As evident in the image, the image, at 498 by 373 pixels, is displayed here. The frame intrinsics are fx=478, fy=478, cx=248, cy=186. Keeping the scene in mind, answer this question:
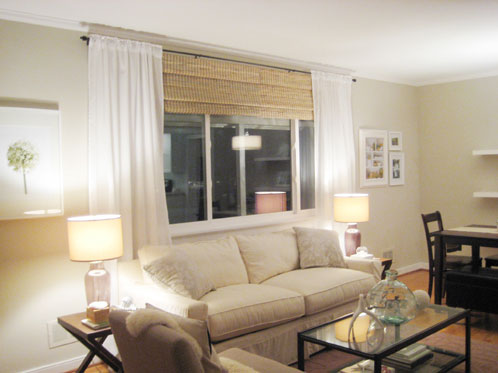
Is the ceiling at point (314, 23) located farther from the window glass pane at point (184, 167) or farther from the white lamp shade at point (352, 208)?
the white lamp shade at point (352, 208)

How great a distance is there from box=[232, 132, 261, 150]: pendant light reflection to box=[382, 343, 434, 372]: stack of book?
8.38ft

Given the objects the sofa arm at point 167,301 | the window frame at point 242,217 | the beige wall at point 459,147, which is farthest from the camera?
the beige wall at point 459,147

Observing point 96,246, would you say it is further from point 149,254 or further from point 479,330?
point 479,330

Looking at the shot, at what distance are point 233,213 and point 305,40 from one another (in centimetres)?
181

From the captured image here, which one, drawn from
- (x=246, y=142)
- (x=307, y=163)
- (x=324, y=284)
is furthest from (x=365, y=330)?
(x=307, y=163)

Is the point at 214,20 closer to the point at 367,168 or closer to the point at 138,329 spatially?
the point at 138,329

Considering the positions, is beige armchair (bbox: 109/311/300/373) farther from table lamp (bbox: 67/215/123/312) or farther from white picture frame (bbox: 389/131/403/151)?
white picture frame (bbox: 389/131/403/151)

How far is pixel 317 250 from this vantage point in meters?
4.61

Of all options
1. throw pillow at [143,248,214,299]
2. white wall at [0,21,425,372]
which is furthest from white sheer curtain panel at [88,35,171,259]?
throw pillow at [143,248,214,299]

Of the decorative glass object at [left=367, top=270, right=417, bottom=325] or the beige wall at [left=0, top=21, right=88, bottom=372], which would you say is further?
the beige wall at [left=0, top=21, right=88, bottom=372]

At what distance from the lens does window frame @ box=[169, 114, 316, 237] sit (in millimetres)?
4461

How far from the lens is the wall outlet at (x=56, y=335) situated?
360cm

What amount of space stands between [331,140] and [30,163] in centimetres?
324

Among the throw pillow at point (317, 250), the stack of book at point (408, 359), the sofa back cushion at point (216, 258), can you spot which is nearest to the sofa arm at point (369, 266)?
the throw pillow at point (317, 250)
